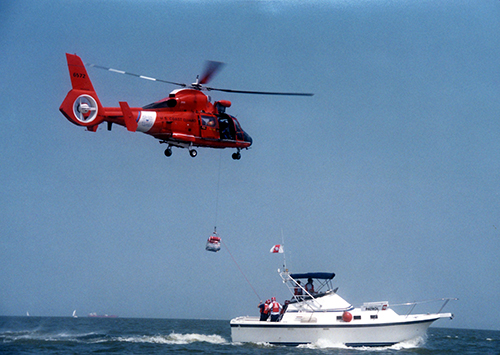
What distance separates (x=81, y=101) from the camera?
22.5 m

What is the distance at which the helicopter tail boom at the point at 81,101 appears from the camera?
72.4ft

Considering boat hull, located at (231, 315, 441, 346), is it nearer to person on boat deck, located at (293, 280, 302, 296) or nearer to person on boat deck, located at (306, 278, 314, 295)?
person on boat deck, located at (293, 280, 302, 296)

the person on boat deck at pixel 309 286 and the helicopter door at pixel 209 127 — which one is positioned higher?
the helicopter door at pixel 209 127

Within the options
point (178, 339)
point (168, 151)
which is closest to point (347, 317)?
point (178, 339)

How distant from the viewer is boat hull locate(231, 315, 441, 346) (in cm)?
2797

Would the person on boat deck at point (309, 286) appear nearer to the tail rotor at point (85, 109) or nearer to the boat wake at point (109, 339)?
the boat wake at point (109, 339)

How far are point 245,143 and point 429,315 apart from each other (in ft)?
45.6

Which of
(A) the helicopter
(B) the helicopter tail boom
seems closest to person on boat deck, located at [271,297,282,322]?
(A) the helicopter

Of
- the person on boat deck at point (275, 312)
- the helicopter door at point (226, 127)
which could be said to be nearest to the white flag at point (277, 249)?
the person on boat deck at point (275, 312)

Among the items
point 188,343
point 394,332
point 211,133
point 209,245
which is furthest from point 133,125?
point 394,332

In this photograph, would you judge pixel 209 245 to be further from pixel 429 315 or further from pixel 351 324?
pixel 429 315

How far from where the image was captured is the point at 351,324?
27.9 meters

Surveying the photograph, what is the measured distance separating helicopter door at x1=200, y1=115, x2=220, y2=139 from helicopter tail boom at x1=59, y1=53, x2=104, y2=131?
17.6 ft

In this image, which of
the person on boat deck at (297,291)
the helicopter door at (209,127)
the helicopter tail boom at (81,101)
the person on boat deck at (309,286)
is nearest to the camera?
the helicopter tail boom at (81,101)
